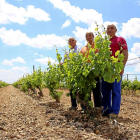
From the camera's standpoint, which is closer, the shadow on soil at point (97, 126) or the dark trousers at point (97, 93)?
the shadow on soil at point (97, 126)

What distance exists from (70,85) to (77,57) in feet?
2.42

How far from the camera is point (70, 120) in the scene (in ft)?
11.0

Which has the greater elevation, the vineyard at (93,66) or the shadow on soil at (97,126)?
the vineyard at (93,66)

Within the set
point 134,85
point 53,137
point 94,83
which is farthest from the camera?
point 134,85

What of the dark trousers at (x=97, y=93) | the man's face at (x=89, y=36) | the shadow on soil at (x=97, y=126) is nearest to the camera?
the shadow on soil at (x=97, y=126)

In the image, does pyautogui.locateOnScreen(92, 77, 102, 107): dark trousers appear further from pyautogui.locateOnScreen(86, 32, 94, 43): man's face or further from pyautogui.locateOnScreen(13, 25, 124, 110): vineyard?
pyautogui.locateOnScreen(86, 32, 94, 43): man's face

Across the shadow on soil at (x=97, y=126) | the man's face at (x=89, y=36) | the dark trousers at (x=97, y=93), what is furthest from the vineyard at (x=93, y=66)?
the man's face at (x=89, y=36)

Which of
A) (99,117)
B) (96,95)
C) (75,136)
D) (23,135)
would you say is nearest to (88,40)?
(96,95)

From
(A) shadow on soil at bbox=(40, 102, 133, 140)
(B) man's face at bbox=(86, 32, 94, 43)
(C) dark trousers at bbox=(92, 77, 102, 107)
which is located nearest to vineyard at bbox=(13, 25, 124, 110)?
(C) dark trousers at bbox=(92, 77, 102, 107)

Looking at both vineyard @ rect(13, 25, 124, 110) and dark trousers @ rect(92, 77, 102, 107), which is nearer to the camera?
vineyard @ rect(13, 25, 124, 110)

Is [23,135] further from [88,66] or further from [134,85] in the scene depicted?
[134,85]

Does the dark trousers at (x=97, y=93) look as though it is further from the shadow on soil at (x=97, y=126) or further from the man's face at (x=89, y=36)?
the man's face at (x=89, y=36)

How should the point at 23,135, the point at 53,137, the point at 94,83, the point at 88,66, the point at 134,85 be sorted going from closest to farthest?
the point at 53,137, the point at 23,135, the point at 88,66, the point at 94,83, the point at 134,85

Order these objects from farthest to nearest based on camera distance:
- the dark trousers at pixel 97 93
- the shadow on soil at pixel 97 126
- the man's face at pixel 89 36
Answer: the man's face at pixel 89 36 < the dark trousers at pixel 97 93 < the shadow on soil at pixel 97 126
